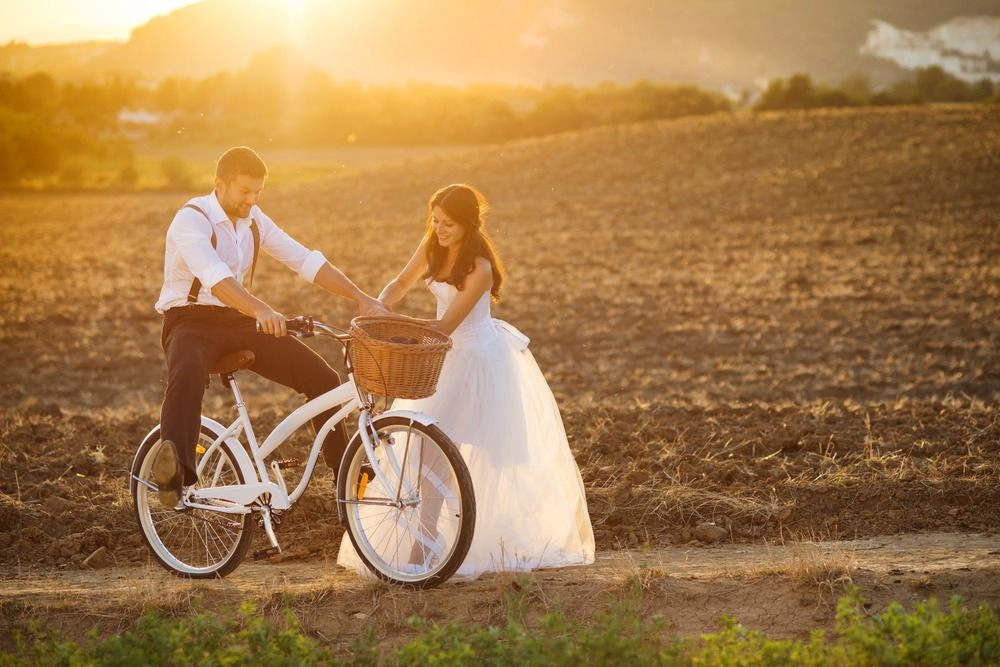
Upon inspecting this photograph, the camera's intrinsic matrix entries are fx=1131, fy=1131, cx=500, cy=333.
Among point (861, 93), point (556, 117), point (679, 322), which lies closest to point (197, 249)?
point (679, 322)

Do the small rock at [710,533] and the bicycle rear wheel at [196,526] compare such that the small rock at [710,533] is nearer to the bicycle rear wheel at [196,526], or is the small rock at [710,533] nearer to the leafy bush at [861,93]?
the bicycle rear wheel at [196,526]

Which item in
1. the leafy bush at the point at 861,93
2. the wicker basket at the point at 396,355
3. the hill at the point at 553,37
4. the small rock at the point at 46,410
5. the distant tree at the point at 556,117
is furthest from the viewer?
the hill at the point at 553,37

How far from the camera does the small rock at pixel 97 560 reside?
6.52 meters

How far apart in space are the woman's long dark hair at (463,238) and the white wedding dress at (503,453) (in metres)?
0.12

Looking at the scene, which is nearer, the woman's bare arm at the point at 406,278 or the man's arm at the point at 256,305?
the man's arm at the point at 256,305

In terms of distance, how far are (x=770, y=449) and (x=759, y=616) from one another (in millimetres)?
3111

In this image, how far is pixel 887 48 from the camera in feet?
392

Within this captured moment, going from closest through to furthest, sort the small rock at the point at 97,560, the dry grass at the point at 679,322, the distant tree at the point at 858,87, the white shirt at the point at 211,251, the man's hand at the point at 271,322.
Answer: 1. the man's hand at the point at 271,322
2. the white shirt at the point at 211,251
3. the small rock at the point at 97,560
4. the dry grass at the point at 679,322
5. the distant tree at the point at 858,87

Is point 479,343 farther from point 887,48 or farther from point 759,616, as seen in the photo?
point 887,48

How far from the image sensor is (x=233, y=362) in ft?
18.8

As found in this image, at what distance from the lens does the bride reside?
579cm

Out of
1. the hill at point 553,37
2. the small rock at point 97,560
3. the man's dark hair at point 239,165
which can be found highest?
the hill at point 553,37

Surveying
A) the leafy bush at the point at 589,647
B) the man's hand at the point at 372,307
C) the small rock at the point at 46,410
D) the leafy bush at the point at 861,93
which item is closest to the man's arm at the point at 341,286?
the man's hand at the point at 372,307

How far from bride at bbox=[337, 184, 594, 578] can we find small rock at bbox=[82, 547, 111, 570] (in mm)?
1547
